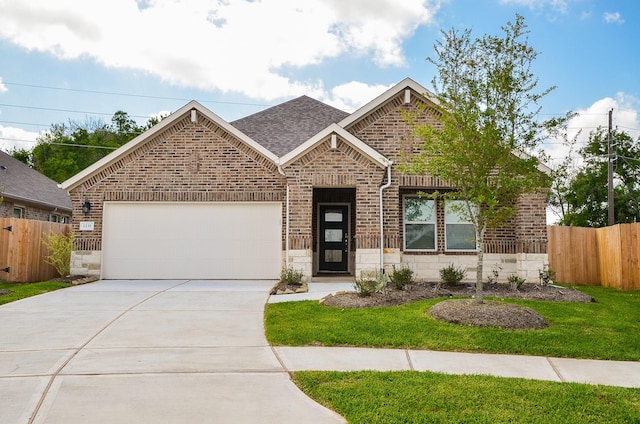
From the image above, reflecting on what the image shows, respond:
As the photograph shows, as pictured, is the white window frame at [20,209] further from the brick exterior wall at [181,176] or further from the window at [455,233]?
the window at [455,233]

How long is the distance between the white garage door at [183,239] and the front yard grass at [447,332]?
510cm

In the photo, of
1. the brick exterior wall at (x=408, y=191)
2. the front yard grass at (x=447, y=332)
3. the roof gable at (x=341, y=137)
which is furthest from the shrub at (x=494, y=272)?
the roof gable at (x=341, y=137)

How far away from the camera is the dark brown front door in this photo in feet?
49.0

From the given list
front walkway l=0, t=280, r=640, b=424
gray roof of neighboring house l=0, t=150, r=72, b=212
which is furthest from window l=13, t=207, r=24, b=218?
front walkway l=0, t=280, r=640, b=424

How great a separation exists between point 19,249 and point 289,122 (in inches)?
386

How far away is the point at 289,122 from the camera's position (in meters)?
18.1

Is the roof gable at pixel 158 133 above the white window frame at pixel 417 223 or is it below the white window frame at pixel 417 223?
above

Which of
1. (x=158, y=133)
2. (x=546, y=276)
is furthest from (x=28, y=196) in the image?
(x=546, y=276)

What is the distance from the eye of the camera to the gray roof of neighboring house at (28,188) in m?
19.9

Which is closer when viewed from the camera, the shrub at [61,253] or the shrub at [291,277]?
the shrub at [291,277]

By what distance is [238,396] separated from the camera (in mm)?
4309

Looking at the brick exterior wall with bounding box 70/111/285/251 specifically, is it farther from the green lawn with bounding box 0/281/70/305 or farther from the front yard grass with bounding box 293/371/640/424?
the front yard grass with bounding box 293/371/640/424

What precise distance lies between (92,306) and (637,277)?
13.9 m

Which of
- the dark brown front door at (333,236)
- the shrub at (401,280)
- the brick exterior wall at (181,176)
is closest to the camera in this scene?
the shrub at (401,280)
